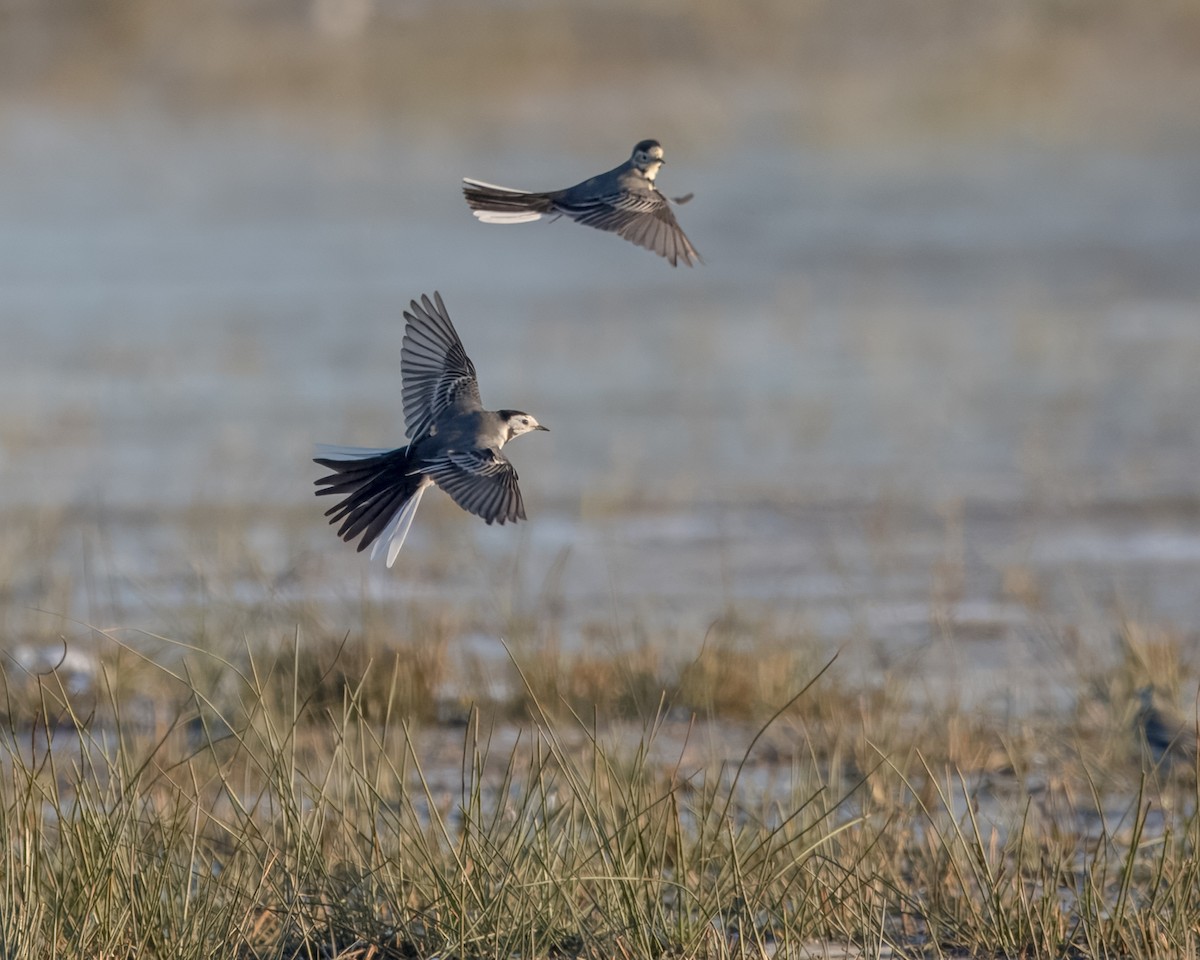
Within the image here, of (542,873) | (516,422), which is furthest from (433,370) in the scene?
(542,873)

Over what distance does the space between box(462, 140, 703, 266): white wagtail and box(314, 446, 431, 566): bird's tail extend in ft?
1.22

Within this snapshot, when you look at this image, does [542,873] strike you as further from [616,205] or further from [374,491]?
[616,205]

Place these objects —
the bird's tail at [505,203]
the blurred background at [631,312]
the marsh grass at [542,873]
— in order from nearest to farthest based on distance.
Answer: the bird's tail at [505,203]
the marsh grass at [542,873]
the blurred background at [631,312]

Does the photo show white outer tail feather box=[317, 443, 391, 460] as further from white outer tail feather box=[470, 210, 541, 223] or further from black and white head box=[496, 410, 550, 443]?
white outer tail feather box=[470, 210, 541, 223]

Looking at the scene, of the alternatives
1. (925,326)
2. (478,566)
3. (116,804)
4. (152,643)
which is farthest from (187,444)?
(116,804)

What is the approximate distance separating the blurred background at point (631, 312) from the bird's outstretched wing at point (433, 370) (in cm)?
108

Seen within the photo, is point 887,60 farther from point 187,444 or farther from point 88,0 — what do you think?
point 187,444

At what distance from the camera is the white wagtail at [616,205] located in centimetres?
281

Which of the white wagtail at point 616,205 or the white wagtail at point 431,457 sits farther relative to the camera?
the white wagtail at point 616,205

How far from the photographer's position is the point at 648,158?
2.96 m

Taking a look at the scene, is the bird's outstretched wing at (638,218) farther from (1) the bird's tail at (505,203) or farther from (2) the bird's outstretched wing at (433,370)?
(2) the bird's outstretched wing at (433,370)

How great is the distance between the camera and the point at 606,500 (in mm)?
10664

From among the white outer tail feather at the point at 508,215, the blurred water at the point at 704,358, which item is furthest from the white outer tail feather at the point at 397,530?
the blurred water at the point at 704,358

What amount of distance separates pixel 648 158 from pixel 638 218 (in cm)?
15
